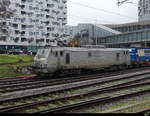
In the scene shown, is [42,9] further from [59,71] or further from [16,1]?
[59,71]

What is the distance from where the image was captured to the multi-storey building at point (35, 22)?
67562mm

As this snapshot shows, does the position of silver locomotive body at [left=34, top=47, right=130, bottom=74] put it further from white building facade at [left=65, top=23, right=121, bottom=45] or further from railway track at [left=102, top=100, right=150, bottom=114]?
white building facade at [left=65, top=23, right=121, bottom=45]

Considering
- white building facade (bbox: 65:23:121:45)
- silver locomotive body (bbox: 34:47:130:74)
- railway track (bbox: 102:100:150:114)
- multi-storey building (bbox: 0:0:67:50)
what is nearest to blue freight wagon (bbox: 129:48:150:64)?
silver locomotive body (bbox: 34:47:130:74)

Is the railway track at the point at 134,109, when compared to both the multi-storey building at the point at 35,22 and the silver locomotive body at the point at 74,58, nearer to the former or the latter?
the silver locomotive body at the point at 74,58

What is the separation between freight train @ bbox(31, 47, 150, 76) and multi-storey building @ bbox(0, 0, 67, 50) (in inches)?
1789

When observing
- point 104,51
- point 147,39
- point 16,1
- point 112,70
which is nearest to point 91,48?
point 104,51

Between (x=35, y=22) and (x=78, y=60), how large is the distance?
55.2 m

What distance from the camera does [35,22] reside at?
72812 millimetres

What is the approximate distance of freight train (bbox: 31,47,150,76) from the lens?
63.9 ft

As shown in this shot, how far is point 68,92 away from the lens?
508 inches

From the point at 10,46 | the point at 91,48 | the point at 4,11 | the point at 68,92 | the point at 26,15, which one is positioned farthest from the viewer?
the point at 26,15

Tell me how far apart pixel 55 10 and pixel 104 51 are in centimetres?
5883

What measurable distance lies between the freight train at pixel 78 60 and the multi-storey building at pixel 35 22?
45435 mm

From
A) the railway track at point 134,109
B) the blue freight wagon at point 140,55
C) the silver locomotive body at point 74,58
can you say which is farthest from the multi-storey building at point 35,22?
the railway track at point 134,109
